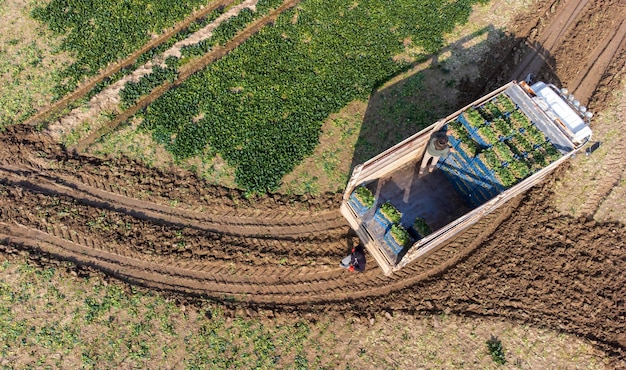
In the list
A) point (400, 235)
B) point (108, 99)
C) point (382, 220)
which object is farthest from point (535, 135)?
point (108, 99)

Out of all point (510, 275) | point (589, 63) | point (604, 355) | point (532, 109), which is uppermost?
point (589, 63)

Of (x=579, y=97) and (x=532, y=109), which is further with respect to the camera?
(x=579, y=97)

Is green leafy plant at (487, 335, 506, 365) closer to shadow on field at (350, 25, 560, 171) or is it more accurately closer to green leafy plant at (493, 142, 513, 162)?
green leafy plant at (493, 142, 513, 162)

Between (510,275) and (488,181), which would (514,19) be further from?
(510,275)

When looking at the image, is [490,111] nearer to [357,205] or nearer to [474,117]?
[474,117]

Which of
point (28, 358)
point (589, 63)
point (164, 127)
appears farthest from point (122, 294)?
point (589, 63)

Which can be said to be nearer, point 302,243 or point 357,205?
point 357,205

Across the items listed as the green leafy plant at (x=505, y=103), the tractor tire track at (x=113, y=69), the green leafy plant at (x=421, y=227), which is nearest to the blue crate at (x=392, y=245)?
the green leafy plant at (x=421, y=227)
